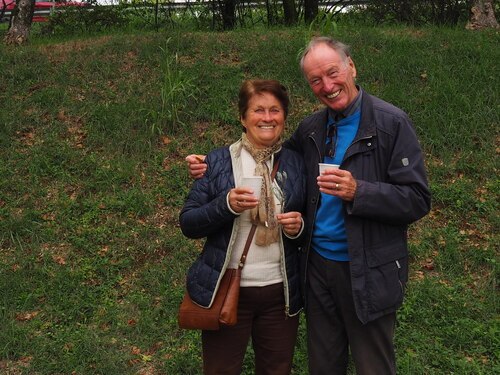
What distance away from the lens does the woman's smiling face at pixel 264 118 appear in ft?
9.29

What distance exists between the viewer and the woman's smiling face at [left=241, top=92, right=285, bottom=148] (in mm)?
2830

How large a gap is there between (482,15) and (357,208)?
784cm

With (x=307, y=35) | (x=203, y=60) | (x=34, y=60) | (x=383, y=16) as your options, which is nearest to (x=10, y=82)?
(x=34, y=60)

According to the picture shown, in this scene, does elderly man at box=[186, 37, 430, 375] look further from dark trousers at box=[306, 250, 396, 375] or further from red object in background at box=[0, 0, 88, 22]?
red object in background at box=[0, 0, 88, 22]

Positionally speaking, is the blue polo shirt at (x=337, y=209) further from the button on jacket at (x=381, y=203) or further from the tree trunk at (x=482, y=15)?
the tree trunk at (x=482, y=15)

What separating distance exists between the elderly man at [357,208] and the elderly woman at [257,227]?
102 mm

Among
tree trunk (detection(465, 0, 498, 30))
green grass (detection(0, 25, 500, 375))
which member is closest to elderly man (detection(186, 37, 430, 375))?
green grass (detection(0, 25, 500, 375))

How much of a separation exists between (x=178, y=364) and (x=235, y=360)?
4.72ft

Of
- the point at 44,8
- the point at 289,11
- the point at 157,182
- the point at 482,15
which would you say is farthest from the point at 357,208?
the point at 44,8

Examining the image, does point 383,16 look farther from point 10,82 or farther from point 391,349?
point 391,349

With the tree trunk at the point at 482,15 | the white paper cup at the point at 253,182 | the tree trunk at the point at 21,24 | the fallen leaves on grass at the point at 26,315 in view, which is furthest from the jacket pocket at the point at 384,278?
the tree trunk at the point at 21,24

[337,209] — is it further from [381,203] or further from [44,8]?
[44,8]

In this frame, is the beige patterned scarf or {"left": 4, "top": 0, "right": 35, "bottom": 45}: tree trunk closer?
the beige patterned scarf

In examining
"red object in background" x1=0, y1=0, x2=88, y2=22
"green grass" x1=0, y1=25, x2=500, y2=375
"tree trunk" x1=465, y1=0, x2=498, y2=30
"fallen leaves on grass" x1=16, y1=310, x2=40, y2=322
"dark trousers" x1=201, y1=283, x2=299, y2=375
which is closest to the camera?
"dark trousers" x1=201, y1=283, x2=299, y2=375
